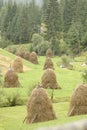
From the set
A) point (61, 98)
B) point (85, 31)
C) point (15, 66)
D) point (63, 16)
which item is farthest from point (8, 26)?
point (61, 98)

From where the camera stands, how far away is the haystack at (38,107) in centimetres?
2275

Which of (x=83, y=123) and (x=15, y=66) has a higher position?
(x=83, y=123)

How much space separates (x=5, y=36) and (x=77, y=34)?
29.6m

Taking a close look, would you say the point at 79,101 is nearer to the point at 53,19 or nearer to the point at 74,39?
the point at 74,39

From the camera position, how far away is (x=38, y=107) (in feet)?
74.8

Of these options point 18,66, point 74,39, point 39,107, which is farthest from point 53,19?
Result: point 39,107

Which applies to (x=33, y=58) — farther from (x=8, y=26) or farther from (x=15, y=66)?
(x=8, y=26)

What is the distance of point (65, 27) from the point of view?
104 meters

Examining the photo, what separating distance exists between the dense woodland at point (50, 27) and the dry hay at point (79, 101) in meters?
65.9

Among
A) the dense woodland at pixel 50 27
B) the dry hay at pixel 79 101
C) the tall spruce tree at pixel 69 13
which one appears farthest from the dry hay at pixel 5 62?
the tall spruce tree at pixel 69 13

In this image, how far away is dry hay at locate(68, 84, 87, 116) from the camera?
24372 millimetres

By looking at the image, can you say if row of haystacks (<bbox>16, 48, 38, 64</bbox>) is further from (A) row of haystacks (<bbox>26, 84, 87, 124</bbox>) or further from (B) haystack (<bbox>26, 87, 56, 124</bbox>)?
(B) haystack (<bbox>26, 87, 56, 124</bbox>)

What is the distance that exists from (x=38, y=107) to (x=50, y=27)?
261 ft

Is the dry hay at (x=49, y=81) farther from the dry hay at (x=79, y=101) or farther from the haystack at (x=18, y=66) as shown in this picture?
the haystack at (x=18, y=66)
